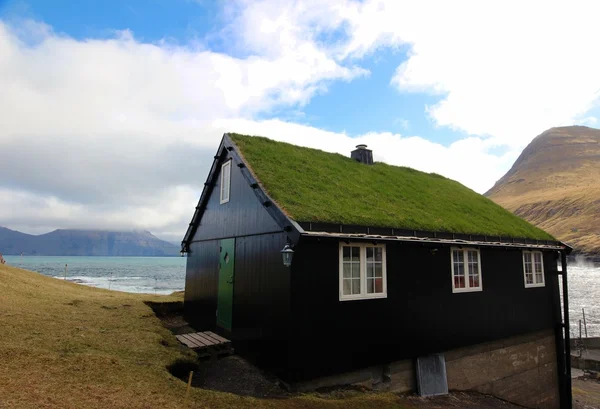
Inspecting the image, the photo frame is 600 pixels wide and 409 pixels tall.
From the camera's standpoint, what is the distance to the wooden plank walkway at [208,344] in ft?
29.6

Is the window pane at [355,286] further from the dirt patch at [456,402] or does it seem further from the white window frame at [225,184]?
the white window frame at [225,184]

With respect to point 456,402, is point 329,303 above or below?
above

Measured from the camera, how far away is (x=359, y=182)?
38.8 feet

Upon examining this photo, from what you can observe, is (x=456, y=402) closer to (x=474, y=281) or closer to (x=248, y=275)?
(x=474, y=281)

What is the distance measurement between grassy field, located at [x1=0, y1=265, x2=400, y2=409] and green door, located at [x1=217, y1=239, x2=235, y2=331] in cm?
154

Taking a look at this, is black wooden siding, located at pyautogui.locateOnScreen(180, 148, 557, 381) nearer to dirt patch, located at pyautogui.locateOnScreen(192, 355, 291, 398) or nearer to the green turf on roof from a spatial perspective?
dirt patch, located at pyautogui.locateOnScreen(192, 355, 291, 398)

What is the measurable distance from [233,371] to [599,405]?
20.1 m

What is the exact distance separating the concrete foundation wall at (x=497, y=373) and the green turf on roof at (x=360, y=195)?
144 inches

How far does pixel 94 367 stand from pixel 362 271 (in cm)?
575

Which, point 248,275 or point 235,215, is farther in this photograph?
point 235,215

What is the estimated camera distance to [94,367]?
20.2ft

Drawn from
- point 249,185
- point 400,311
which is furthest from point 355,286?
point 249,185

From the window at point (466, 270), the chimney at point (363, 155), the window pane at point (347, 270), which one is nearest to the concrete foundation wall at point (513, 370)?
the window at point (466, 270)

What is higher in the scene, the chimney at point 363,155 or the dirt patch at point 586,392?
the chimney at point 363,155
